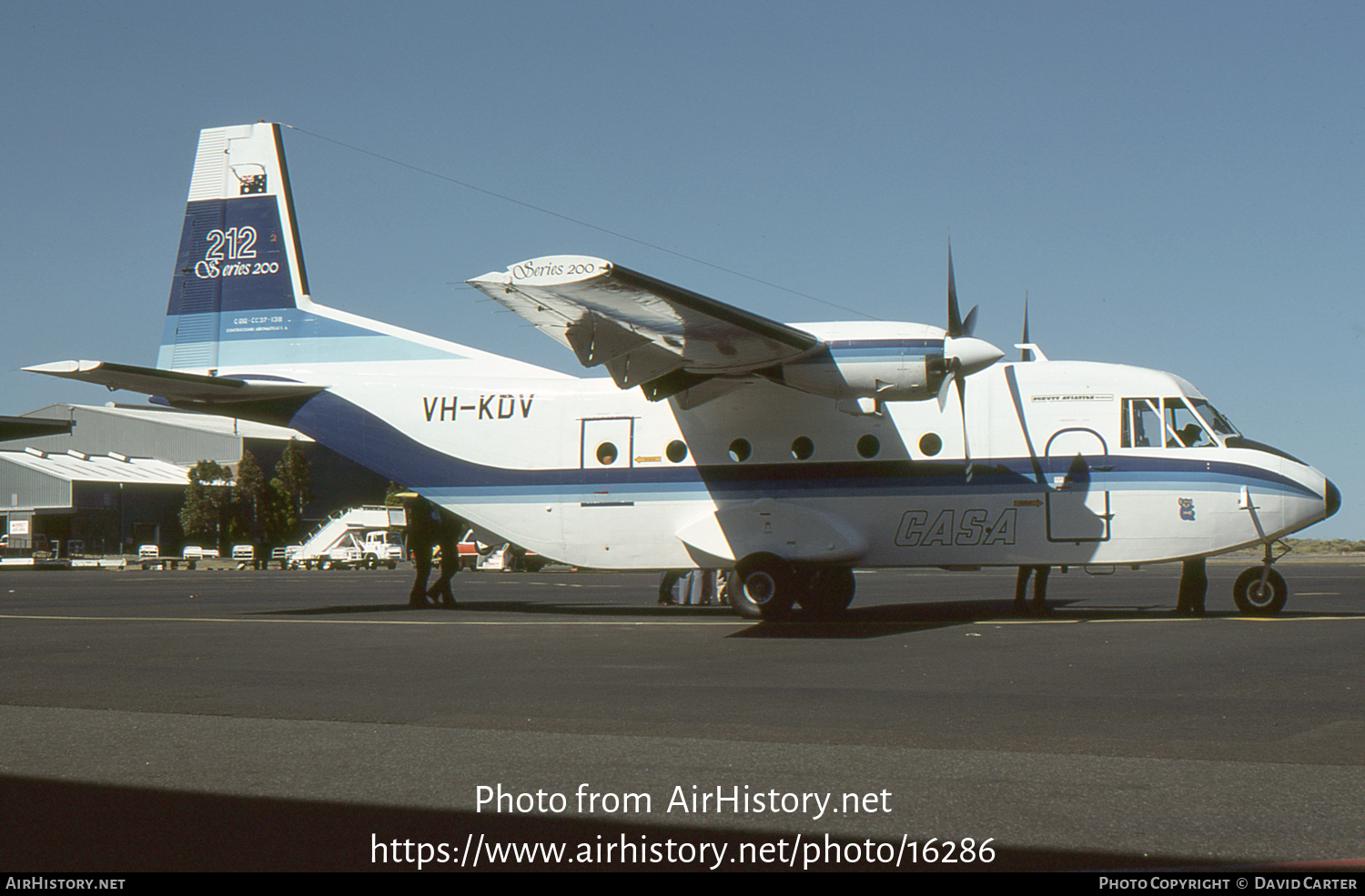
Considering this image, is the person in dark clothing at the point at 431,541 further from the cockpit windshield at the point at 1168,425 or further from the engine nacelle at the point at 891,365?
the cockpit windshield at the point at 1168,425

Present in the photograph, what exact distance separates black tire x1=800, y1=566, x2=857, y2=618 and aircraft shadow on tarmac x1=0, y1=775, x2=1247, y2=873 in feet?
39.4

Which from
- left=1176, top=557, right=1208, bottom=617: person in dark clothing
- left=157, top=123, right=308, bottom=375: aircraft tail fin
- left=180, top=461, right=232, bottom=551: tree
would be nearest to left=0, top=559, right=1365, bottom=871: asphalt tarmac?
left=1176, top=557, right=1208, bottom=617: person in dark clothing

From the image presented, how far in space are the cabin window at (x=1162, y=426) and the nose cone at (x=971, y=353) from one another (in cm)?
233

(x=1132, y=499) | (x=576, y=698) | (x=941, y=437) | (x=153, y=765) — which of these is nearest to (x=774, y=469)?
(x=941, y=437)

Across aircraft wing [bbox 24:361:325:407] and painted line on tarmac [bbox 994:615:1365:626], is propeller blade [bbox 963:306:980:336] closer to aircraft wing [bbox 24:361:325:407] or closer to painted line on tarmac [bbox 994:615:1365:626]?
painted line on tarmac [bbox 994:615:1365:626]

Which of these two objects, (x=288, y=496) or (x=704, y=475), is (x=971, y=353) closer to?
(x=704, y=475)

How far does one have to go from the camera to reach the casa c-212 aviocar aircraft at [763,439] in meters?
14.0

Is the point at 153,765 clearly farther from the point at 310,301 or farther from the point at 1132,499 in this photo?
the point at 310,301

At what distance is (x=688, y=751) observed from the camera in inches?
230

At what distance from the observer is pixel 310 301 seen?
1884 centimetres

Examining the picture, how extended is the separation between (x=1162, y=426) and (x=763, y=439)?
5418 mm

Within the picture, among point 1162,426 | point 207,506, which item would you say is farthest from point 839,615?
point 207,506

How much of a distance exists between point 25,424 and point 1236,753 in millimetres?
15639

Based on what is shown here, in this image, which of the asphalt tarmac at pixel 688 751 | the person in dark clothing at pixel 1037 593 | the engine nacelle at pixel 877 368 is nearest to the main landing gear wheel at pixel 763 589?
the asphalt tarmac at pixel 688 751
